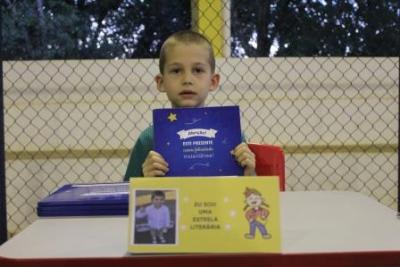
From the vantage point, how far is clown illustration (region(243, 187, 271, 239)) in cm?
60

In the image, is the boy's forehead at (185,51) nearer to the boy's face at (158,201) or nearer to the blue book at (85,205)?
the blue book at (85,205)

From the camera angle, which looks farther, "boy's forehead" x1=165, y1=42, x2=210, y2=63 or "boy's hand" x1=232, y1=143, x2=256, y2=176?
"boy's forehead" x1=165, y1=42, x2=210, y2=63

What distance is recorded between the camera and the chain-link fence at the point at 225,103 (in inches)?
98.8

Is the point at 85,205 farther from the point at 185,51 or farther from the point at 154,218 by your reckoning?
the point at 185,51

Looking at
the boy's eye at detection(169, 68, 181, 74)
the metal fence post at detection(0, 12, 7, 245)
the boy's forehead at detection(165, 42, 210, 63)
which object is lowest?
the metal fence post at detection(0, 12, 7, 245)

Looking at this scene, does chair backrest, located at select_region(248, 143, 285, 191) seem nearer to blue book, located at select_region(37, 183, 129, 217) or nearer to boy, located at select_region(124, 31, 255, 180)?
boy, located at select_region(124, 31, 255, 180)

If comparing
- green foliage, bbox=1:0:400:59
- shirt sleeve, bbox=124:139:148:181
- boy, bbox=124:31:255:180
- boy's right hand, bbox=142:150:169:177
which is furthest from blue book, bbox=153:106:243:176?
→ green foliage, bbox=1:0:400:59

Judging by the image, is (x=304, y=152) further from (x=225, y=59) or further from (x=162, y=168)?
(x=162, y=168)

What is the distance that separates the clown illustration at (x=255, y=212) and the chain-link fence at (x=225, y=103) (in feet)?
6.23

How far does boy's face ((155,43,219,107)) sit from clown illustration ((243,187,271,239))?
50 centimetres

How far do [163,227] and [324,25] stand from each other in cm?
228

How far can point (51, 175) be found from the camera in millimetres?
2521

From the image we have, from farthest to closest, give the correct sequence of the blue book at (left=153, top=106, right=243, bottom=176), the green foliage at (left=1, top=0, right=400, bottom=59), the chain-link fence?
1. the green foliage at (left=1, top=0, right=400, bottom=59)
2. the chain-link fence
3. the blue book at (left=153, top=106, right=243, bottom=176)

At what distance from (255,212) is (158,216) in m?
0.11
